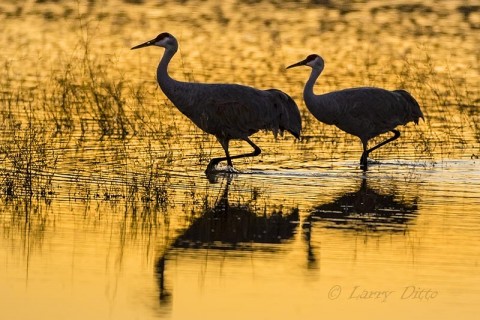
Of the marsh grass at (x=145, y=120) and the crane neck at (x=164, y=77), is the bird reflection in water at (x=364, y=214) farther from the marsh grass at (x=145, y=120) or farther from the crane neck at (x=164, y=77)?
the crane neck at (x=164, y=77)

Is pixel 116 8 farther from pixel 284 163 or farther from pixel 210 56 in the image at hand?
pixel 284 163

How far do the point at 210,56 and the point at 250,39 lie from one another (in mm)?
2808

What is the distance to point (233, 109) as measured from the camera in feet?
47.8

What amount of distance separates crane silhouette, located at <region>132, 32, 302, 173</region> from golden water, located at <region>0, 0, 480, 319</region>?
35 centimetres

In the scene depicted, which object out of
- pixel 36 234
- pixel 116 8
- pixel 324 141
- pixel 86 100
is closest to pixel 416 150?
pixel 324 141

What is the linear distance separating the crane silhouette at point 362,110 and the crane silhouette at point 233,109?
0.81 metres

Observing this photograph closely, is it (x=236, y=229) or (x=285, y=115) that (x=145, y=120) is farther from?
(x=236, y=229)

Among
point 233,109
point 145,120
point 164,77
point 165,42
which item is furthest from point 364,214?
point 145,120

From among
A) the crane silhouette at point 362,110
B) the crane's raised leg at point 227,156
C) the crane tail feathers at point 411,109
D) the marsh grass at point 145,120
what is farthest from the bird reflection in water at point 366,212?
the crane tail feathers at point 411,109

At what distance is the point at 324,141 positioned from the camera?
1667cm

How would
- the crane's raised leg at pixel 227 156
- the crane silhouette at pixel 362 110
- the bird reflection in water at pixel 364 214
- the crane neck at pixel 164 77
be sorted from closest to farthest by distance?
the bird reflection in water at pixel 364 214
the crane's raised leg at pixel 227 156
the crane neck at pixel 164 77
the crane silhouette at pixel 362 110

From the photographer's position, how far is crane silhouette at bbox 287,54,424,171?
15680mm

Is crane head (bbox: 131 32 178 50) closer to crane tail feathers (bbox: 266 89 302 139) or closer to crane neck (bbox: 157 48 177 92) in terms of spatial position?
crane neck (bbox: 157 48 177 92)

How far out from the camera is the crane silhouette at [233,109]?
14.6m
